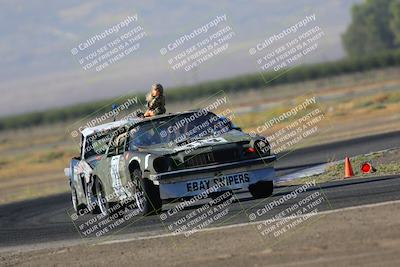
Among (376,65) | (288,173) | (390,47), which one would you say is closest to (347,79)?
(376,65)

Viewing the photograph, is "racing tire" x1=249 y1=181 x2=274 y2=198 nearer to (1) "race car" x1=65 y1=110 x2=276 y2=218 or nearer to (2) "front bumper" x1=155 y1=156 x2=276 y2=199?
(1) "race car" x1=65 y1=110 x2=276 y2=218

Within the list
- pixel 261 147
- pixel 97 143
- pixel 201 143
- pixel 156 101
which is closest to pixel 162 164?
pixel 201 143

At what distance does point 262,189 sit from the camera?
14.9 meters

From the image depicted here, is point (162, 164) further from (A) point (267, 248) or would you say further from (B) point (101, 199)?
(A) point (267, 248)

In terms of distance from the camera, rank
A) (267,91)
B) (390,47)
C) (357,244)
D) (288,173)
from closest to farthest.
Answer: (357,244)
(288,173)
(267,91)
(390,47)

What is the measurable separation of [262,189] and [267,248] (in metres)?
5.19

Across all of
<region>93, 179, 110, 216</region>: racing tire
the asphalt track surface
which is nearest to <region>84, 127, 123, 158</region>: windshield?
<region>93, 179, 110, 216</region>: racing tire

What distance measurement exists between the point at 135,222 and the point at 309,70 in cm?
11774

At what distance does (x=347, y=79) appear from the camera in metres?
127

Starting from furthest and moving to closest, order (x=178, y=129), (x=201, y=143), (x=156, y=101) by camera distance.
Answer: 1. (x=156, y=101)
2. (x=178, y=129)
3. (x=201, y=143)

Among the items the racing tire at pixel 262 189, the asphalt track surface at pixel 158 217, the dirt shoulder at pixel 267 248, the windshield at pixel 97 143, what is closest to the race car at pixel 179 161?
the racing tire at pixel 262 189

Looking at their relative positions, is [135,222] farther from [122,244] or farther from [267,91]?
[267,91]

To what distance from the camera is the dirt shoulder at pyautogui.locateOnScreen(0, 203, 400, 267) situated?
879 cm

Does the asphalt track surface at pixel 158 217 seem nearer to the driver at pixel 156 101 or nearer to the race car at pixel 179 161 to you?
the race car at pixel 179 161
